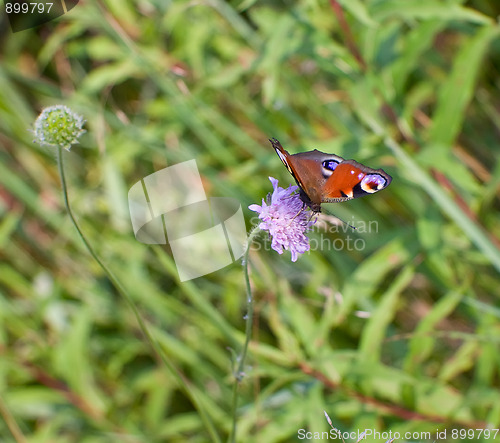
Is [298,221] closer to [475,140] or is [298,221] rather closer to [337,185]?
[337,185]

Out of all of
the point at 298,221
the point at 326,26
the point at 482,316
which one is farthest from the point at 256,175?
the point at 298,221

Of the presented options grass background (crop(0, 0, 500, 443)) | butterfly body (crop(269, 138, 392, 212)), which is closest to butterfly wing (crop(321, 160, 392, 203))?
butterfly body (crop(269, 138, 392, 212))

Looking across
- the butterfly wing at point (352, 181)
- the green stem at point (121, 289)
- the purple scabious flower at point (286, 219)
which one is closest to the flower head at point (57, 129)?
the green stem at point (121, 289)

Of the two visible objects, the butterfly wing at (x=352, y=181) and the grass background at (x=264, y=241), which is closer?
the butterfly wing at (x=352, y=181)

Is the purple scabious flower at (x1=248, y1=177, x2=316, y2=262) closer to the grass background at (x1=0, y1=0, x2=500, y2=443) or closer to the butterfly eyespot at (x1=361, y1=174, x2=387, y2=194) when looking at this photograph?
the butterfly eyespot at (x1=361, y1=174, x2=387, y2=194)

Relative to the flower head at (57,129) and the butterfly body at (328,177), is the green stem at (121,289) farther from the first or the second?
the butterfly body at (328,177)

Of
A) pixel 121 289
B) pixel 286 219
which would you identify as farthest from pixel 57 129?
pixel 286 219
